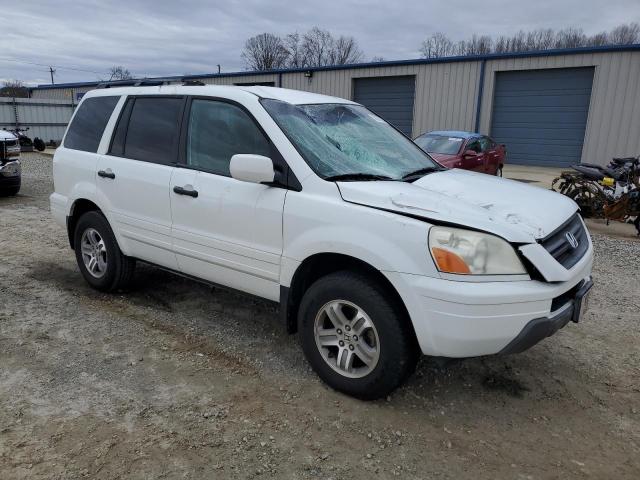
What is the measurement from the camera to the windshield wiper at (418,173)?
3.52m

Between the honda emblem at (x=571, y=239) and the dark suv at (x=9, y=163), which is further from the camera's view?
the dark suv at (x=9, y=163)

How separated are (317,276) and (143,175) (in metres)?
1.77

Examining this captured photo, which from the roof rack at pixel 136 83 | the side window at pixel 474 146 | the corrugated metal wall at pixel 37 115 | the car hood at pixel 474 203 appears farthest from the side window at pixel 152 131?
the corrugated metal wall at pixel 37 115

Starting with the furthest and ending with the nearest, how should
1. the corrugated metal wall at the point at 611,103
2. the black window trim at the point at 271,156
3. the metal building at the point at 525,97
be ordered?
the metal building at the point at 525,97 < the corrugated metal wall at the point at 611,103 < the black window trim at the point at 271,156

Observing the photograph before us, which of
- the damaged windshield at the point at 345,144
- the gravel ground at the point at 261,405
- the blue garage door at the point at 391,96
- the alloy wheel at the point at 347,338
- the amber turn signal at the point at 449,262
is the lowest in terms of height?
the gravel ground at the point at 261,405

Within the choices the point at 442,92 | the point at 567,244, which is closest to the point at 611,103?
the point at 442,92

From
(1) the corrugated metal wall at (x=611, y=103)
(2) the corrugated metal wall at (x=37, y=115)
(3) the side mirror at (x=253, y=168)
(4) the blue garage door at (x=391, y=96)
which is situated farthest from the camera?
(2) the corrugated metal wall at (x=37, y=115)

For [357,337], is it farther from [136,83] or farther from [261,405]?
[136,83]

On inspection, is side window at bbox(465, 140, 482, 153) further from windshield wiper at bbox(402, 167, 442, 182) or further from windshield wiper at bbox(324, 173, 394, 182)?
windshield wiper at bbox(324, 173, 394, 182)

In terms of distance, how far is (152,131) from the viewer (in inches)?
169

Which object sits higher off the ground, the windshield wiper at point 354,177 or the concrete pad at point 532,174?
the windshield wiper at point 354,177

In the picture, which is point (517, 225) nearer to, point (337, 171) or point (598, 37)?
point (337, 171)

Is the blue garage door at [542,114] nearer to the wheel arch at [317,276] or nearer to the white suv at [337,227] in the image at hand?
the white suv at [337,227]

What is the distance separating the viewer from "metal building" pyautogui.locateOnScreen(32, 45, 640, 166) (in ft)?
56.5
